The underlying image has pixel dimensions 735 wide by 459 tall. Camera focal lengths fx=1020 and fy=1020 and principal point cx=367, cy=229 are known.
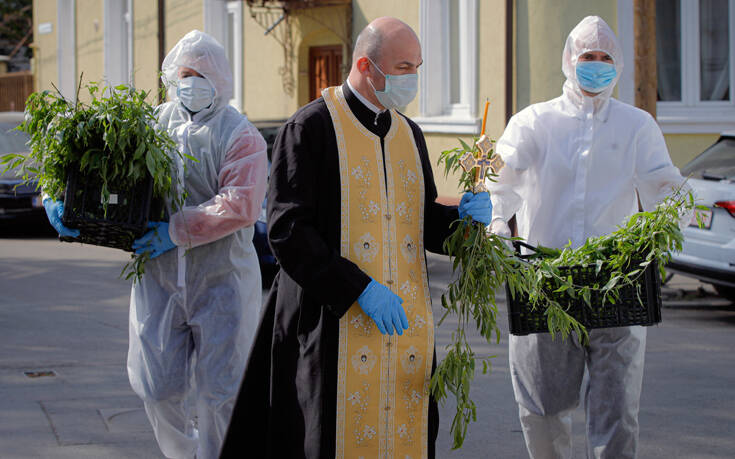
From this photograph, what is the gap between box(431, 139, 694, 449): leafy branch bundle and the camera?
3609mm

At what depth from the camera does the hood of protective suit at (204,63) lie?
4.57 meters

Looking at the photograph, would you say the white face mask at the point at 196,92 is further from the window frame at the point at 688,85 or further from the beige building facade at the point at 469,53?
the window frame at the point at 688,85

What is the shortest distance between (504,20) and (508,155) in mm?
10472

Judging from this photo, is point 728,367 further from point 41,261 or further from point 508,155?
point 41,261

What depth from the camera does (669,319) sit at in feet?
29.8

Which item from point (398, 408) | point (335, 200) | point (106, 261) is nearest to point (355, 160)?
point (335, 200)

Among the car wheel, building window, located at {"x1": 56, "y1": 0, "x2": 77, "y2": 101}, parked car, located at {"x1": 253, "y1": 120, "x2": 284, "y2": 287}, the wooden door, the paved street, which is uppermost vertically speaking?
building window, located at {"x1": 56, "y1": 0, "x2": 77, "y2": 101}

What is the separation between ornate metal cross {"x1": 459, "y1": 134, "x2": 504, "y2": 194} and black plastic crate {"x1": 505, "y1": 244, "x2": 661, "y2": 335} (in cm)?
48

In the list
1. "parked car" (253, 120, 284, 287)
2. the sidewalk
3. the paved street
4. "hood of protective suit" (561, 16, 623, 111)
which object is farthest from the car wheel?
"hood of protective suit" (561, 16, 623, 111)

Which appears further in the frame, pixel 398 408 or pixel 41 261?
pixel 41 261

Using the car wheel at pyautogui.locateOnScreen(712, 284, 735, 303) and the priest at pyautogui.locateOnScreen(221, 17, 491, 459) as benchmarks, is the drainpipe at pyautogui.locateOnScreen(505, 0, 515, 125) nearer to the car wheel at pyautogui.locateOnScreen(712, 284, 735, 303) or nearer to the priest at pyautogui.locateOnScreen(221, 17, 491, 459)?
the car wheel at pyautogui.locateOnScreen(712, 284, 735, 303)

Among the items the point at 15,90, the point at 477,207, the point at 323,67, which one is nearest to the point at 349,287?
the point at 477,207

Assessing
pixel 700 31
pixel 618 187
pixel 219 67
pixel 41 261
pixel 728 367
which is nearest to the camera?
pixel 618 187

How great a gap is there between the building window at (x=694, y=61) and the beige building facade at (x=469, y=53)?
0.5 inches
